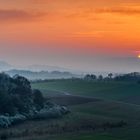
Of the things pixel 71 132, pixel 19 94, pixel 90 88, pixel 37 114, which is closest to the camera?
pixel 71 132

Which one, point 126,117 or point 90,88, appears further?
point 90,88

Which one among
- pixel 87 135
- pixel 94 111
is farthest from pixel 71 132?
pixel 94 111

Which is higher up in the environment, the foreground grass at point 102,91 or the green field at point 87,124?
the foreground grass at point 102,91

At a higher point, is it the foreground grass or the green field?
the foreground grass

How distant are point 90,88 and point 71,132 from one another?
89.1 metres

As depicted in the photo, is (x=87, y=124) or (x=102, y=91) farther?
(x=102, y=91)

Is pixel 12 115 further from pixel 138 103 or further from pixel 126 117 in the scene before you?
pixel 138 103

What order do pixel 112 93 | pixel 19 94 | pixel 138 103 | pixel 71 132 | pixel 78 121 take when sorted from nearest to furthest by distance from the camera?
pixel 71 132 → pixel 78 121 → pixel 19 94 → pixel 138 103 → pixel 112 93

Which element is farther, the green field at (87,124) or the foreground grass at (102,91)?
the foreground grass at (102,91)

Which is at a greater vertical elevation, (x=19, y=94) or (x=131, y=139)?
(x=19, y=94)

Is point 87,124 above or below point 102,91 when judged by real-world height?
below

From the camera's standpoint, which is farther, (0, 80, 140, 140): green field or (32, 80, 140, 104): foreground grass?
(32, 80, 140, 104): foreground grass

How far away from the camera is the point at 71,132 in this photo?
65125mm

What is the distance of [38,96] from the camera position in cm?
9194
